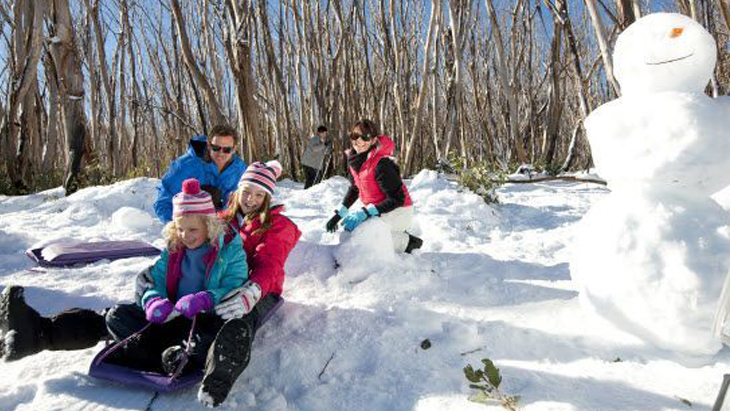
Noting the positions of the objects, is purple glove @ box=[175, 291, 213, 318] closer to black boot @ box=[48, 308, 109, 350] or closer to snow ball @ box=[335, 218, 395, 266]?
black boot @ box=[48, 308, 109, 350]

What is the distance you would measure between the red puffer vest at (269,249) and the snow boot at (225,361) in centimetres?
40

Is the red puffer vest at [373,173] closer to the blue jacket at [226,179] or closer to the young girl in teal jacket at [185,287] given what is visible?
the blue jacket at [226,179]

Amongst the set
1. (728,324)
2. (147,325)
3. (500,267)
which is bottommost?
(500,267)

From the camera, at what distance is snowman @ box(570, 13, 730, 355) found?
4.37 feet

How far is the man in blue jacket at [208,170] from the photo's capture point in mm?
2697

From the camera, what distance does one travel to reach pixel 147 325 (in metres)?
1.61

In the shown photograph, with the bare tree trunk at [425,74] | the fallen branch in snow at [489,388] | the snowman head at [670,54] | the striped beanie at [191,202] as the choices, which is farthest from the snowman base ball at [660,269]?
the bare tree trunk at [425,74]

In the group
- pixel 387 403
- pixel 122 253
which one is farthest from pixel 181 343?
pixel 122 253

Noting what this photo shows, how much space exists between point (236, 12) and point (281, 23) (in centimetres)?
359

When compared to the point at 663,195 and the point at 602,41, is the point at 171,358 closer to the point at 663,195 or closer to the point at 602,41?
the point at 663,195

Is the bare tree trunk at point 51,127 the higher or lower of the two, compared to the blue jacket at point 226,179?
higher

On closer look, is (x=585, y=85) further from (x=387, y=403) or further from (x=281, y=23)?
(x=281, y=23)

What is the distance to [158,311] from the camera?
1.57 metres

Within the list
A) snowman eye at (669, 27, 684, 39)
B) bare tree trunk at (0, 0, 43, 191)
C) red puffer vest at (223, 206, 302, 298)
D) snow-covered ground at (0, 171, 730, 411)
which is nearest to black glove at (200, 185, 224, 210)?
snow-covered ground at (0, 171, 730, 411)
